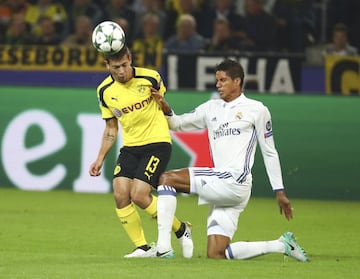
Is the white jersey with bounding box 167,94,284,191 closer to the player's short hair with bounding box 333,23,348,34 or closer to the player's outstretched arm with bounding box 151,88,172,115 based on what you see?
the player's outstretched arm with bounding box 151,88,172,115

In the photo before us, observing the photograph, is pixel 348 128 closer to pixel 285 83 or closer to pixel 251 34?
pixel 285 83

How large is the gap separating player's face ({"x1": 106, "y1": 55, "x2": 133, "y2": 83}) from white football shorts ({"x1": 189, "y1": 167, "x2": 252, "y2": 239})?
1.21m

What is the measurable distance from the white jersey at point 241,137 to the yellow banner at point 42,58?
9521mm

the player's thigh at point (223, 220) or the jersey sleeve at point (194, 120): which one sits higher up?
the jersey sleeve at point (194, 120)

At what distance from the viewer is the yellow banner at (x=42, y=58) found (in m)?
19.9

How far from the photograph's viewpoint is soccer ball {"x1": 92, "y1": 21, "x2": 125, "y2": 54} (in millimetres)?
10594

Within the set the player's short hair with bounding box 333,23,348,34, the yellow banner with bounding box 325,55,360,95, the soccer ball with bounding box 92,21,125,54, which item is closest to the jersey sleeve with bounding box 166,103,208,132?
the soccer ball with bounding box 92,21,125,54

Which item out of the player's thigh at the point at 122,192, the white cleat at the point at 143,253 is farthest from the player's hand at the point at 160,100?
the white cleat at the point at 143,253

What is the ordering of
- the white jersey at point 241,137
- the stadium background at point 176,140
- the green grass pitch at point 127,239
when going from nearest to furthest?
the green grass pitch at point 127,239 < the white jersey at point 241,137 < the stadium background at point 176,140

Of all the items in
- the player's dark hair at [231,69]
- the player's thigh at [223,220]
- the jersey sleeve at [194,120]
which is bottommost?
the player's thigh at [223,220]

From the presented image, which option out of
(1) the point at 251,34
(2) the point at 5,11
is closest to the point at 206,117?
(1) the point at 251,34

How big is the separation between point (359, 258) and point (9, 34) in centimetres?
1148

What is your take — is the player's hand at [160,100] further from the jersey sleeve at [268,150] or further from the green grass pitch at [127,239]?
the green grass pitch at [127,239]

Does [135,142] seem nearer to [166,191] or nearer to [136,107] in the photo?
[136,107]
